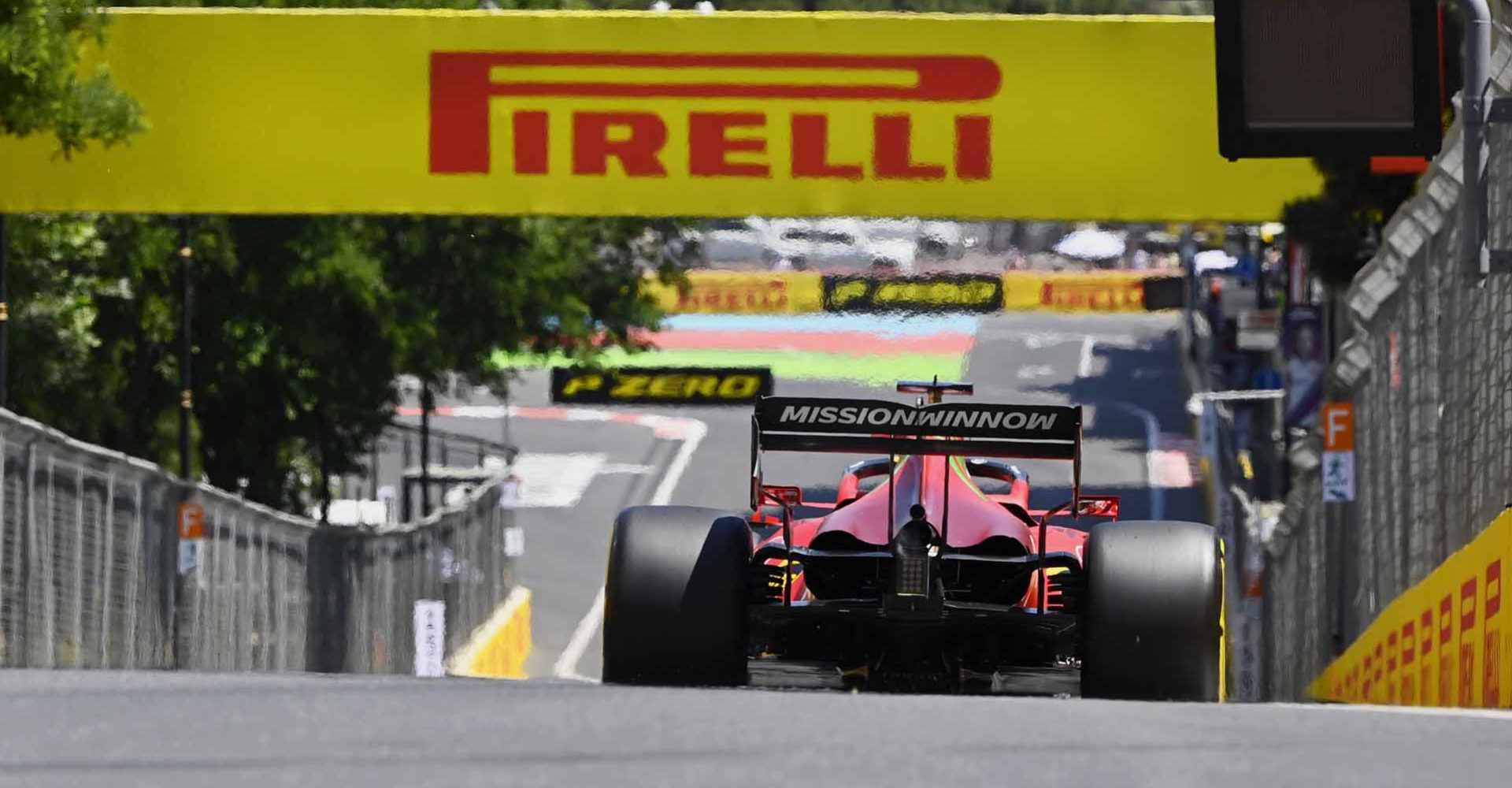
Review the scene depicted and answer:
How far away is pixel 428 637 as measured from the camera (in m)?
29.9

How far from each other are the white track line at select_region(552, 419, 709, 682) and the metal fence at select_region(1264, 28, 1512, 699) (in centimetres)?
665

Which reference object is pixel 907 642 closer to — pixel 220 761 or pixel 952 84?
pixel 220 761

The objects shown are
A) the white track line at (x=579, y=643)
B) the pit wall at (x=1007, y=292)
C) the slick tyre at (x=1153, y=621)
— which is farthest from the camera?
the pit wall at (x=1007, y=292)

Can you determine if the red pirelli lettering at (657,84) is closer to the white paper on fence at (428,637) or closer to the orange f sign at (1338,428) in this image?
the orange f sign at (1338,428)

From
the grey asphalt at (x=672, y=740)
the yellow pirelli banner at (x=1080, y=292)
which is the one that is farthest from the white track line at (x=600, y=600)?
the yellow pirelli banner at (x=1080, y=292)

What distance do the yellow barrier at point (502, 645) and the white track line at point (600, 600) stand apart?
1.89 feet

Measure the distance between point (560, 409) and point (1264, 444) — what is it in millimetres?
16947

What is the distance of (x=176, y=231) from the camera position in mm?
27453

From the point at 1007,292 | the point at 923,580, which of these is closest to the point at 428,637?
the point at 923,580

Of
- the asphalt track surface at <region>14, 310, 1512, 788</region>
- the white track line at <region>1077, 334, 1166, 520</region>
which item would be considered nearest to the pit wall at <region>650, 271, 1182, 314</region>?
the white track line at <region>1077, 334, 1166, 520</region>

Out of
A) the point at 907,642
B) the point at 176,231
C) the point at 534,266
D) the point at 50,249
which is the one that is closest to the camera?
the point at 907,642

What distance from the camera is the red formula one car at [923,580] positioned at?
9641 mm

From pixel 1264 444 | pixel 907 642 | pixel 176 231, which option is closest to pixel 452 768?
pixel 907 642

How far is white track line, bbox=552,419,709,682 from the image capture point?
35750 mm
